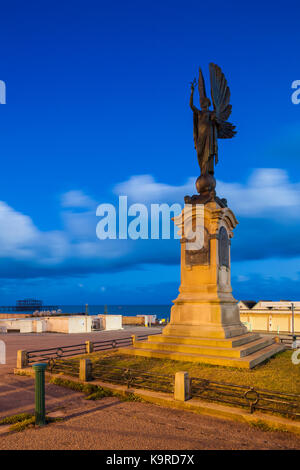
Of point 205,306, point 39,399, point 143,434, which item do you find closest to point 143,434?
point 143,434

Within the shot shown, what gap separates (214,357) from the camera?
41.6 feet

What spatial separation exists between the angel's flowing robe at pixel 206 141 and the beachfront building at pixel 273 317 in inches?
746

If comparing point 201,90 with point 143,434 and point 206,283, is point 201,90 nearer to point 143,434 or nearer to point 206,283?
point 206,283

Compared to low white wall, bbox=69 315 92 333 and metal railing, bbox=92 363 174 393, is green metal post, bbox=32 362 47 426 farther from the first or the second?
low white wall, bbox=69 315 92 333

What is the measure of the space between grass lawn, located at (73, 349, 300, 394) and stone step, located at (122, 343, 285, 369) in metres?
0.28

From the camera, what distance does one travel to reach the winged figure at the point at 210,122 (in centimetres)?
1867

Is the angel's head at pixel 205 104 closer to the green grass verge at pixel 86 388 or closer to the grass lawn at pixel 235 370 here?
the grass lawn at pixel 235 370

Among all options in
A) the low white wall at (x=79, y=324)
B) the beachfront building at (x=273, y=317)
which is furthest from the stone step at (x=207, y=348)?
the low white wall at (x=79, y=324)

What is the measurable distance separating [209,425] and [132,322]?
43503mm

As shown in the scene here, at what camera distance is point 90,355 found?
615 inches

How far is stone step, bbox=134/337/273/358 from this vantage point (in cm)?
1292
